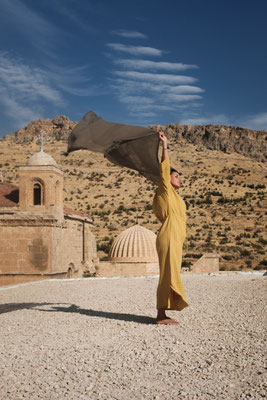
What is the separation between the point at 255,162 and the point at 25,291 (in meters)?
72.1

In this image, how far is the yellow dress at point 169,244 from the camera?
21.0 feet

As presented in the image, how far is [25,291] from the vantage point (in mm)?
12438

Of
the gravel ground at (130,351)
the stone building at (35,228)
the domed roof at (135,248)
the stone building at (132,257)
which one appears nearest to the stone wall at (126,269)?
the stone building at (132,257)

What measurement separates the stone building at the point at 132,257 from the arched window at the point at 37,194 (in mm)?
4520

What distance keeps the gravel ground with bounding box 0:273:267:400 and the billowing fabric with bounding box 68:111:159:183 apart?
2842 mm

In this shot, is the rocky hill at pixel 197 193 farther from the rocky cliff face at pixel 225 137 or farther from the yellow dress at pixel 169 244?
the yellow dress at pixel 169 244

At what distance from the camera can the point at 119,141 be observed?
22.6ft

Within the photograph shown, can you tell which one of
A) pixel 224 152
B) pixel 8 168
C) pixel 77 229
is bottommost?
pixel 77 229

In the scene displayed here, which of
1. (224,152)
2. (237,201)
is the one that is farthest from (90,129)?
(224,152)

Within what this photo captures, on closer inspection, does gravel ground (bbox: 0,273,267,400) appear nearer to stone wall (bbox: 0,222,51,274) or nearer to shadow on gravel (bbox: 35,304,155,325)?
shadow on gravel (bbox: 35,304,155,325)

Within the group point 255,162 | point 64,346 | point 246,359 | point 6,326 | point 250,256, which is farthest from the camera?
point 255,162

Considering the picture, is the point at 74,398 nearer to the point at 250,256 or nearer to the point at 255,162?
the point at 250,256

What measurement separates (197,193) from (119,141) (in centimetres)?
4869

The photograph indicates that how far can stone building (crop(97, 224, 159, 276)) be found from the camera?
20438mm
